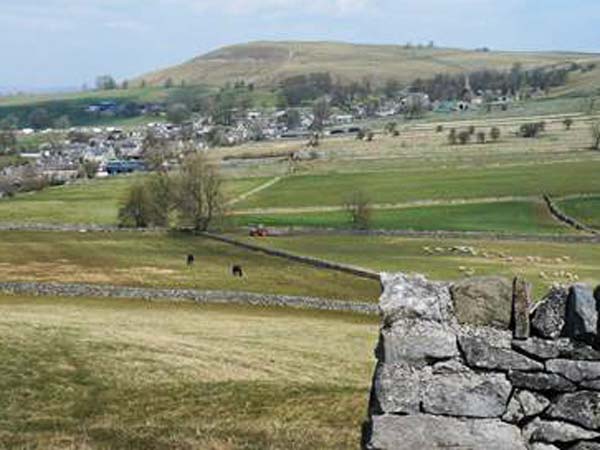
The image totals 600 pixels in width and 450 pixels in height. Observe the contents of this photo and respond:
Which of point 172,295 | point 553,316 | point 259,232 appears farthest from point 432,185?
point 553,316

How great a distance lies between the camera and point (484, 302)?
10.2 meters

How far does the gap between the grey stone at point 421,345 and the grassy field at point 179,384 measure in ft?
17.0

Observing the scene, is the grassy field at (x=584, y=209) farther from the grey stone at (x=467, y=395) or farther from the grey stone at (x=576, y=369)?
the grey stone at (x=467, y=395)

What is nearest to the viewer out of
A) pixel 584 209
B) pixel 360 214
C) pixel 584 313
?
pixel 584 313

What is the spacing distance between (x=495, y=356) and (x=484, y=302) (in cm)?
59

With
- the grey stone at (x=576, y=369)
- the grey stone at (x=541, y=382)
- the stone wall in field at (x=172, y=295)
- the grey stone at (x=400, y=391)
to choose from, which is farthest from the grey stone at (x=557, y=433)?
the stone wall in field at (x=172, y=295)

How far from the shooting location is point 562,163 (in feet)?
522

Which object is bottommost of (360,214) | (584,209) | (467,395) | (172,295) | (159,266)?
(584,209)

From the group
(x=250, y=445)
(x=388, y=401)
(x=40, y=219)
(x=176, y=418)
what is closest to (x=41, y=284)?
(x=176, y=418)

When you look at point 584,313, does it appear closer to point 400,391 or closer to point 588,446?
point 588,446

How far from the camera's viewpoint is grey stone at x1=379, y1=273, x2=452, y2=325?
10234mm

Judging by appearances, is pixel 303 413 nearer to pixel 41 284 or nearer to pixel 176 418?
pixel 176 418

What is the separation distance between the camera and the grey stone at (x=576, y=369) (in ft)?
32.7

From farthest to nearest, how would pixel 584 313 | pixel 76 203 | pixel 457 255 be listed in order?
pixel 76 203, pixel 457 255, pixel 584 313
